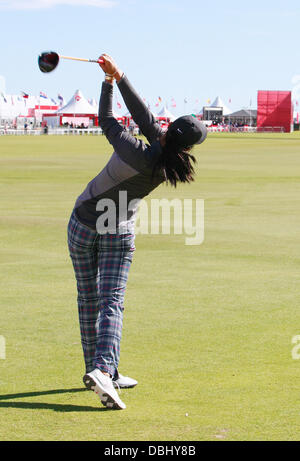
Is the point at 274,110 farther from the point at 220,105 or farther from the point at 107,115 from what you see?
the point at 107,115

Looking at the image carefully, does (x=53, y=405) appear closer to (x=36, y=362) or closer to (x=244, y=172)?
(x=36, y=362)

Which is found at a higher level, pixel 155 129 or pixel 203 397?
pixel 155 129

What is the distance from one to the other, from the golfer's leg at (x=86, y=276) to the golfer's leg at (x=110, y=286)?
0.11 metres

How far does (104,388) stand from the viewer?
5.46 m

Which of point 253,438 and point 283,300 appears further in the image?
point 283,300

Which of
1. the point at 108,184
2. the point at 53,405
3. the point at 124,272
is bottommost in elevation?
the point at 53,405

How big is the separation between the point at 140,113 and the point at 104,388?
1713mm

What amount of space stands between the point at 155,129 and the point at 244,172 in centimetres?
2445

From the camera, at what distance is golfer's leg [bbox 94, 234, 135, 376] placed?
568 centimetres

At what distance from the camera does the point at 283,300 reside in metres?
9.03

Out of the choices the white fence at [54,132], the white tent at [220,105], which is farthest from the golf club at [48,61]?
the white tent at [220,105]

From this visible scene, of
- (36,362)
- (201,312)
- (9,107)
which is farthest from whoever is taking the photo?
(9,107)

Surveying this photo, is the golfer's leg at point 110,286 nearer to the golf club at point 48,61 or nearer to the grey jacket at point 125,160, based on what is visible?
the grey jacket at point 125,160

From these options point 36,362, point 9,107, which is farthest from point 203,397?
point 9,107
